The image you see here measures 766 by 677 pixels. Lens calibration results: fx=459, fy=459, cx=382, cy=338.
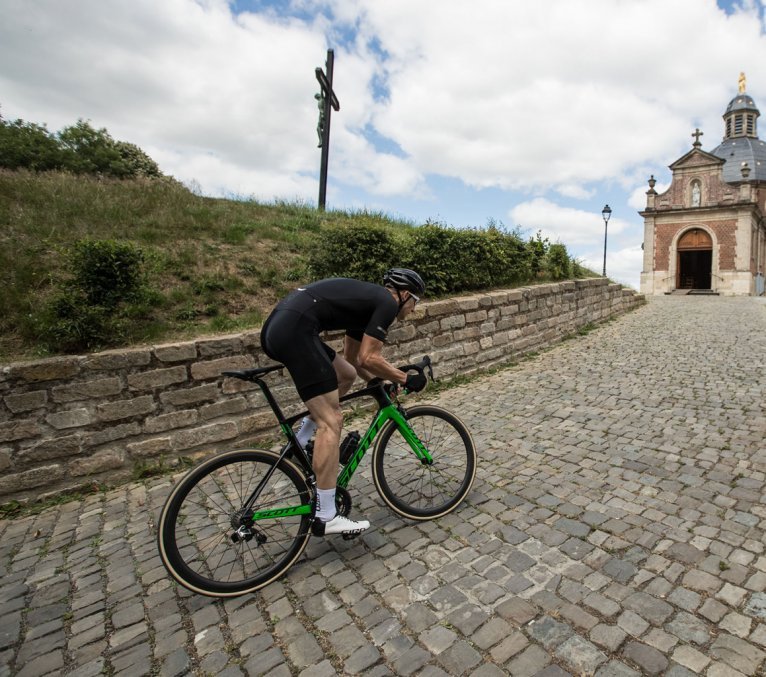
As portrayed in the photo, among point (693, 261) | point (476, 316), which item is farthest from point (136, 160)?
point (693, 261)

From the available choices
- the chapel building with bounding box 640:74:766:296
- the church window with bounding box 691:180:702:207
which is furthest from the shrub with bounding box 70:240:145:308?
the church window with bounding box 691:180:702:207

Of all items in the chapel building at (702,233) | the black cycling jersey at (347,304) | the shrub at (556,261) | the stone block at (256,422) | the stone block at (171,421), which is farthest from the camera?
the chapel building at (702,233)

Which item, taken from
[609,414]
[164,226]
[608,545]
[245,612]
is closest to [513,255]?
[609,414]

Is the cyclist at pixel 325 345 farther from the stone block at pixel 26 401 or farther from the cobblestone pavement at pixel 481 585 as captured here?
the stone block at pixel 26 401

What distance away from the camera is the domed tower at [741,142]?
46.3 meters

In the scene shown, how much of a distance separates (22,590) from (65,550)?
1.42 feet

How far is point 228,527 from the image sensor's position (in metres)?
3.12

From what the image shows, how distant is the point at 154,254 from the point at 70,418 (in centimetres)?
280

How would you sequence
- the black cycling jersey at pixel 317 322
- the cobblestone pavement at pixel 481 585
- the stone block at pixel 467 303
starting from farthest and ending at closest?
the stone block at pixel 467 303 → the black cycling jersey at pixel 317 322 → the cobblestone pavement at pixel 481 585

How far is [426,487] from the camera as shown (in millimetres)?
3594

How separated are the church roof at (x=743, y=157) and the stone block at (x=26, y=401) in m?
Result: 57.5

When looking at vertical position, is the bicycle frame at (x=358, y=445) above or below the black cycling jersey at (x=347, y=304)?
below

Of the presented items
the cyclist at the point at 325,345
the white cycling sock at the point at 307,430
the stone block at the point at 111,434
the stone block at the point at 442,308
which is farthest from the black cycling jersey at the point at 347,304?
the stone block at the point at 442,308

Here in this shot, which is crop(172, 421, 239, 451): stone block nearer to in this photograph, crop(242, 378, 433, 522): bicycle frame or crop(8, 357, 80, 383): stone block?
crop(8, 357, 80, 383): stone block
